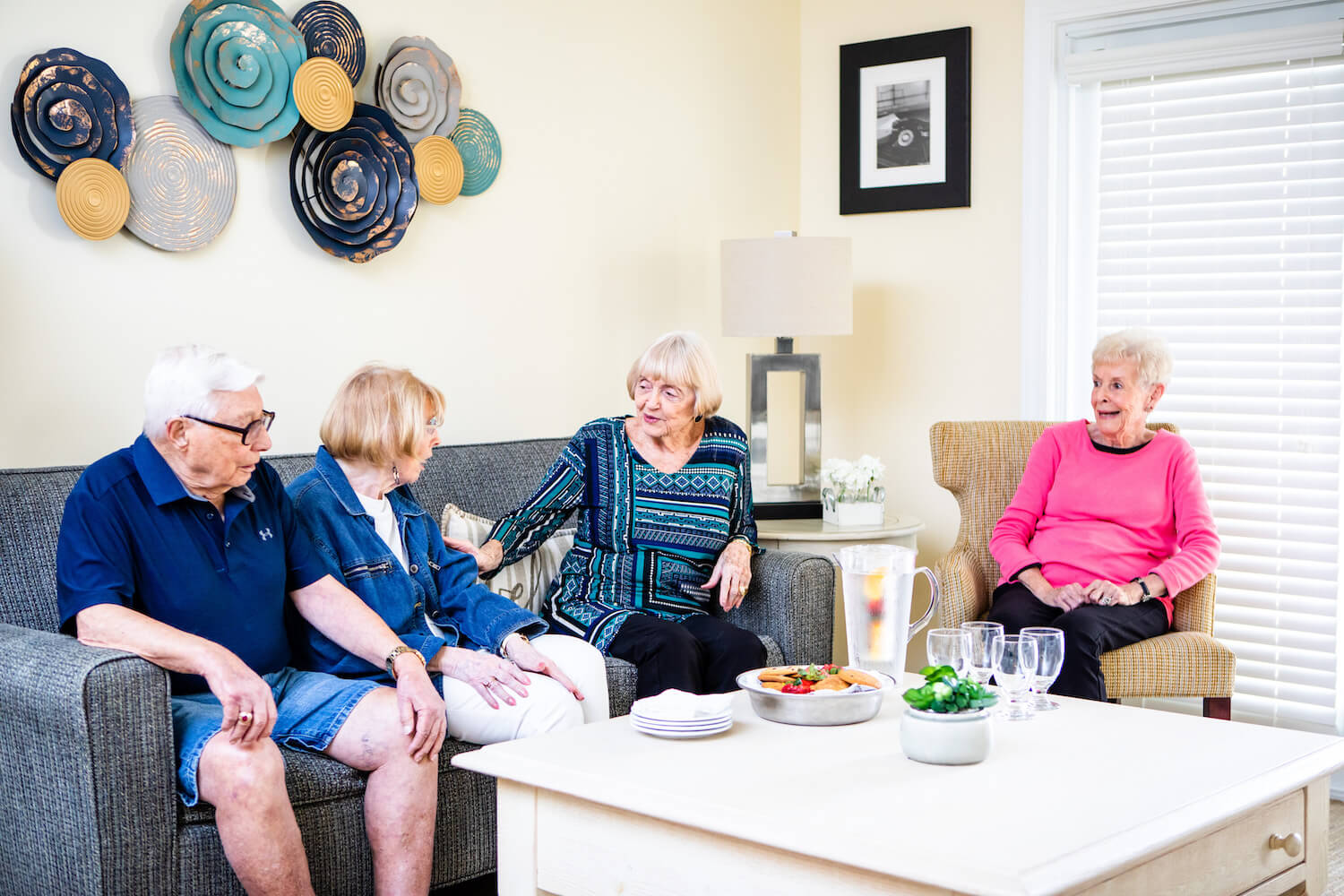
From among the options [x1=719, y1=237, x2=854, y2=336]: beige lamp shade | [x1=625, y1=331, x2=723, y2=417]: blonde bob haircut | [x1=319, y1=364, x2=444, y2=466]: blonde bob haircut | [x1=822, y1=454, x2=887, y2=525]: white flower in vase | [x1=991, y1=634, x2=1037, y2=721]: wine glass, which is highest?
[x1=719, y1=237, x2=854, y2=336]: beige lamp shade

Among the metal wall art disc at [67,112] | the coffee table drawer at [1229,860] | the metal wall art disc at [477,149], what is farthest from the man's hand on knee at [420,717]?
the metal wall art disc at [477,149]

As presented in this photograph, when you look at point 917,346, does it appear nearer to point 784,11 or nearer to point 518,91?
point 784,11

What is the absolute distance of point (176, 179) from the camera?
8.63ft

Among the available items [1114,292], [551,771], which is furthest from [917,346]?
[551,771]

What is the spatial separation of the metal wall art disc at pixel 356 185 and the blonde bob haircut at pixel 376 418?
65cm

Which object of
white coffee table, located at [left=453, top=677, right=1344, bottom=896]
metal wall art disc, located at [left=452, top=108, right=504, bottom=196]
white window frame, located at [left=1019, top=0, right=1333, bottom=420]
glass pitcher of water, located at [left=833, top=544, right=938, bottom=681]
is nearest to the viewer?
white coffee table, located at [left=453, top=677, right=1344, bottom=896]

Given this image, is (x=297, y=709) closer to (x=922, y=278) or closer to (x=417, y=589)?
(x=417, y=589)

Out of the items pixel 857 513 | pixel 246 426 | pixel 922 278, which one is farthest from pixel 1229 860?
pixel 922 278

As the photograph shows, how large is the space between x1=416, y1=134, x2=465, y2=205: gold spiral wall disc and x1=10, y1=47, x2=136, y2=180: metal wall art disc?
0.74 meters

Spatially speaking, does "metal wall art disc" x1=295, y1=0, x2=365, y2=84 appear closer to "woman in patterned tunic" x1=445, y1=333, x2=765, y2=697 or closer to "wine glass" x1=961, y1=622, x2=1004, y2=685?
"woman in patterned tunic" x1=445, y1=333, x2=765, y2=697

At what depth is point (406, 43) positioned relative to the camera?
3.07 meters

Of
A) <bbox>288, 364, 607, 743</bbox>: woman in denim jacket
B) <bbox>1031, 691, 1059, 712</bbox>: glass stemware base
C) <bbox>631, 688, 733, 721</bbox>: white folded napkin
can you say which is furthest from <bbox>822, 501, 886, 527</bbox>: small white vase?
<bbox>631, 688, 733, 721</bbox>: white folded napkin

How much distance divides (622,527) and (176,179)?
1.20 metres

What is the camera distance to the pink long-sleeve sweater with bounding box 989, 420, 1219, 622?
118 inches
